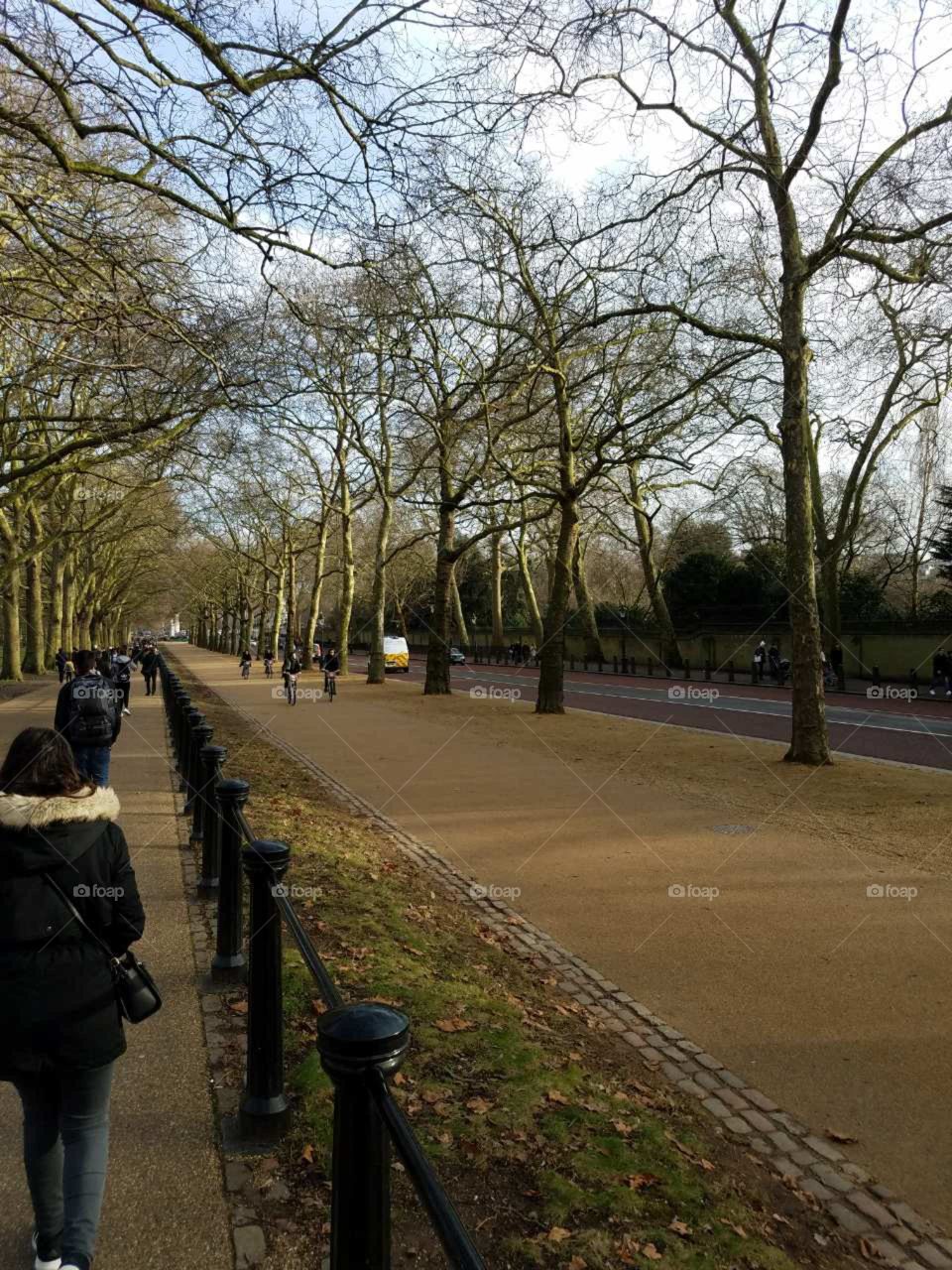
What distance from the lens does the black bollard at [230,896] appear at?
16.2 feet

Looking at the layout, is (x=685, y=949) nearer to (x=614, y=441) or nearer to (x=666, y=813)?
(x=666, y=813)

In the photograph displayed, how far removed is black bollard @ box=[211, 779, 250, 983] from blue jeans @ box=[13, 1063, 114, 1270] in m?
2.26

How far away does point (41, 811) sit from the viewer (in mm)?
2633

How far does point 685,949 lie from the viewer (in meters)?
6.07
